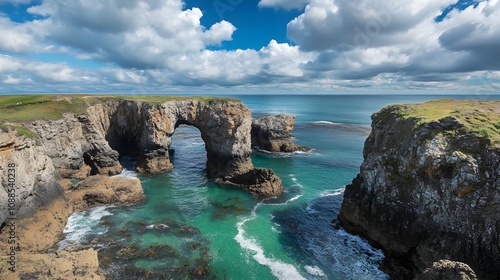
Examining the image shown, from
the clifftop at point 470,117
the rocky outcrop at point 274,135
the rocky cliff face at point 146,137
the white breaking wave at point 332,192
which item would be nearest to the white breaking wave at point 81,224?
the rocky cliff face at point 146,137

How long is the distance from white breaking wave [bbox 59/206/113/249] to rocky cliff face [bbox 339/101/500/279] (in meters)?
26.7

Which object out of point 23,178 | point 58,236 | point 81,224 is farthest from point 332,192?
point 23,178

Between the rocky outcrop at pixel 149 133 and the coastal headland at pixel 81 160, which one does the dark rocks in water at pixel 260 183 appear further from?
the rocky outcrop at pixel 149 133

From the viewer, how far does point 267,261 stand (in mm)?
23094

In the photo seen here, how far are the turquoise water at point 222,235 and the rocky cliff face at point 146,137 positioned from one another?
10.2 ft

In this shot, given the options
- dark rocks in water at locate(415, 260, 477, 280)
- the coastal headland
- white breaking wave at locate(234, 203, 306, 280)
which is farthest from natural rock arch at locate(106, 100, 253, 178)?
dark rocks in water at locate(415, 260, 477, 280)

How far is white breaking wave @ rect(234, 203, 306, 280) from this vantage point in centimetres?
2147

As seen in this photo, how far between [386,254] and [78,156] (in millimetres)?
40553

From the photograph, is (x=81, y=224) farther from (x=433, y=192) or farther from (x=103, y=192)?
(x=433, y=192)

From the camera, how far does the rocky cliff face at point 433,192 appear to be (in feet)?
59.5

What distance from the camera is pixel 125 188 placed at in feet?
110

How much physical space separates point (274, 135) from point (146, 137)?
30.4m

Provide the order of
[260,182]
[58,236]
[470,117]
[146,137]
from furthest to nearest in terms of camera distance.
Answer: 1. [146,137]
2. [260,182]
3. [58,236]
4. [470,117]

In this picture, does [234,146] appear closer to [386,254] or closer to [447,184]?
[386,254]
